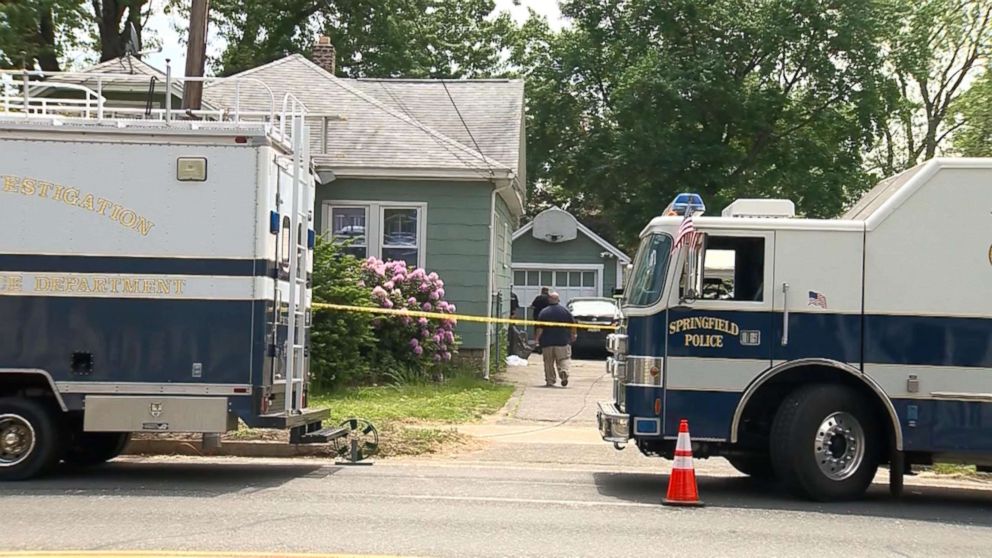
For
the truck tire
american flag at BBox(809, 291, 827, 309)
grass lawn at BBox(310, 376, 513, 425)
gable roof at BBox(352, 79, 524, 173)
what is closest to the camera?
the truck tire

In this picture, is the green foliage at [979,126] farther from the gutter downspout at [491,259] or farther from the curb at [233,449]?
the curb at [233,449]

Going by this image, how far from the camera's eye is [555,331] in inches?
772

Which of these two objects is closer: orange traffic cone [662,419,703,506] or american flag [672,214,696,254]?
orange traffic cone [662,419,703,506]

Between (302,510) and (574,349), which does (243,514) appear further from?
(574,349)

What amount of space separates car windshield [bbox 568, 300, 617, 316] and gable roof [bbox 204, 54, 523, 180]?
806 cm

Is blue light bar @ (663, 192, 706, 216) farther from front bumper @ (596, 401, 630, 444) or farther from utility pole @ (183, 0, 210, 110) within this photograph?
utility pole @ (183, 0, 210, 110)

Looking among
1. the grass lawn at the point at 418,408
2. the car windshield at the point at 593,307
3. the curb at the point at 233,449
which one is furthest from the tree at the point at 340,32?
the curb at the point at 233,449

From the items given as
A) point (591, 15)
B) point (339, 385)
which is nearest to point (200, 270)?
point (339, 385)

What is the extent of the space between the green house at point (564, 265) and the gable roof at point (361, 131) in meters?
14.7

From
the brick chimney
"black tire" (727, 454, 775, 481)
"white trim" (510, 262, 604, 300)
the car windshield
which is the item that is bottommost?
"black tire" (727, 454, 775, 481)

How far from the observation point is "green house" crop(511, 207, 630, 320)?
123 ft

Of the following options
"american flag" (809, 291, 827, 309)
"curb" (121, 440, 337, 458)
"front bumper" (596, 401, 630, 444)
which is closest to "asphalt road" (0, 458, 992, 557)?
"front bumper" (596, 401, 630, 444)

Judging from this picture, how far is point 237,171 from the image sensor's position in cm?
1029

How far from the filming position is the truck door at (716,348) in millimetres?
10117
